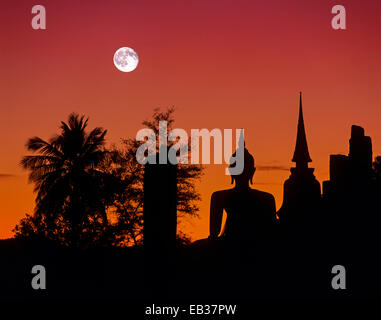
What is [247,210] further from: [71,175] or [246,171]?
[71,175]

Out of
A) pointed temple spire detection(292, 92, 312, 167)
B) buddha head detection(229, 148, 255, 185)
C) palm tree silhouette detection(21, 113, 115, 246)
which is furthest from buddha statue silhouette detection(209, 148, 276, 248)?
palm tree silhouette detection(21, 113, 115, 246)

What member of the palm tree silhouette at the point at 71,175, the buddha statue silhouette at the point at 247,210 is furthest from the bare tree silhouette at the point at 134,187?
the buddha statue silhouette at the point at 247,210

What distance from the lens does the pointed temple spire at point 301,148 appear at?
21.1 metres

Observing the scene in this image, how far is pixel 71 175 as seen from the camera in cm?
3064

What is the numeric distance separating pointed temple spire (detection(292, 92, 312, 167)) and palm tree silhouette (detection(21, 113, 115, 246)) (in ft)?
35.3

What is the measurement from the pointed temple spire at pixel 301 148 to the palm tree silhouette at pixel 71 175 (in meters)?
10.8

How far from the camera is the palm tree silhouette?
29750 mm

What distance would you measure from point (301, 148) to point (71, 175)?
13.4m

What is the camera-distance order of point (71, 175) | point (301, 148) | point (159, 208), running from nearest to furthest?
point (159, 208)
point (301, 148)
point (71, 175)

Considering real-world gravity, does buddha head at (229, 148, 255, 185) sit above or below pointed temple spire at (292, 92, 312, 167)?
below

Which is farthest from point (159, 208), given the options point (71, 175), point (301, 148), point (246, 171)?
point (71, 175)

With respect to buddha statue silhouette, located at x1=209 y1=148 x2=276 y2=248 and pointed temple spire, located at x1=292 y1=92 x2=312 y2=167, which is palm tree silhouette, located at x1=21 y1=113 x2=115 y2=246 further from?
buddha statue silhouette, located at x1=209 y1=148 x2=276 y2=248

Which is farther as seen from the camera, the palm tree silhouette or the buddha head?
the palm tree silhouette
